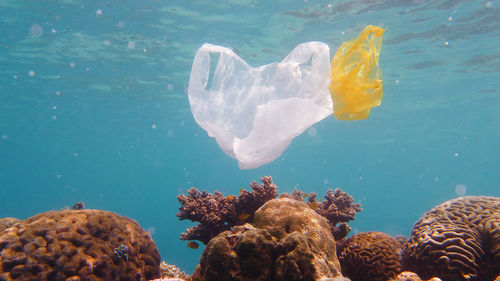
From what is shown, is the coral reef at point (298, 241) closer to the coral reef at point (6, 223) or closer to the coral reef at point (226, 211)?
the coral reef at point (226, 211)

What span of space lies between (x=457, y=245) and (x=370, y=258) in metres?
1.13

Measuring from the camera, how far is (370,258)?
415 cm

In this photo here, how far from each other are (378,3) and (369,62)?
1351 cm

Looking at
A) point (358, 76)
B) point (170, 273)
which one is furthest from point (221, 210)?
point (358, 76)

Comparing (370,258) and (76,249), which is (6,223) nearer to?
(76,249)

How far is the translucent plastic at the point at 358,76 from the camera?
3.58m

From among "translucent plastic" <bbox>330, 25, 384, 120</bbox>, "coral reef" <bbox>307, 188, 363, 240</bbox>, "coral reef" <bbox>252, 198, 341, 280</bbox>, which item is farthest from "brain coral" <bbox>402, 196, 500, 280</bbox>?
"translucent plastic" <bbox>330, 25, 384, 120</bbox>

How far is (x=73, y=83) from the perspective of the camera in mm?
25625

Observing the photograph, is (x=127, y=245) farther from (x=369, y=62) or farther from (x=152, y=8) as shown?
(x=152, y=8)

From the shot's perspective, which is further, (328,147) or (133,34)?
(328,147)

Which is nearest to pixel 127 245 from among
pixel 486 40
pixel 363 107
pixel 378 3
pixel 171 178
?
pixel 363 107

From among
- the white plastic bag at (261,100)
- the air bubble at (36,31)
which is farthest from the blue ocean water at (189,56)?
the white plastic bag at (261,100)

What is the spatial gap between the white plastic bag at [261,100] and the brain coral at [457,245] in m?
2.36

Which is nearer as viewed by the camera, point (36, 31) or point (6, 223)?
point (6, 223)
